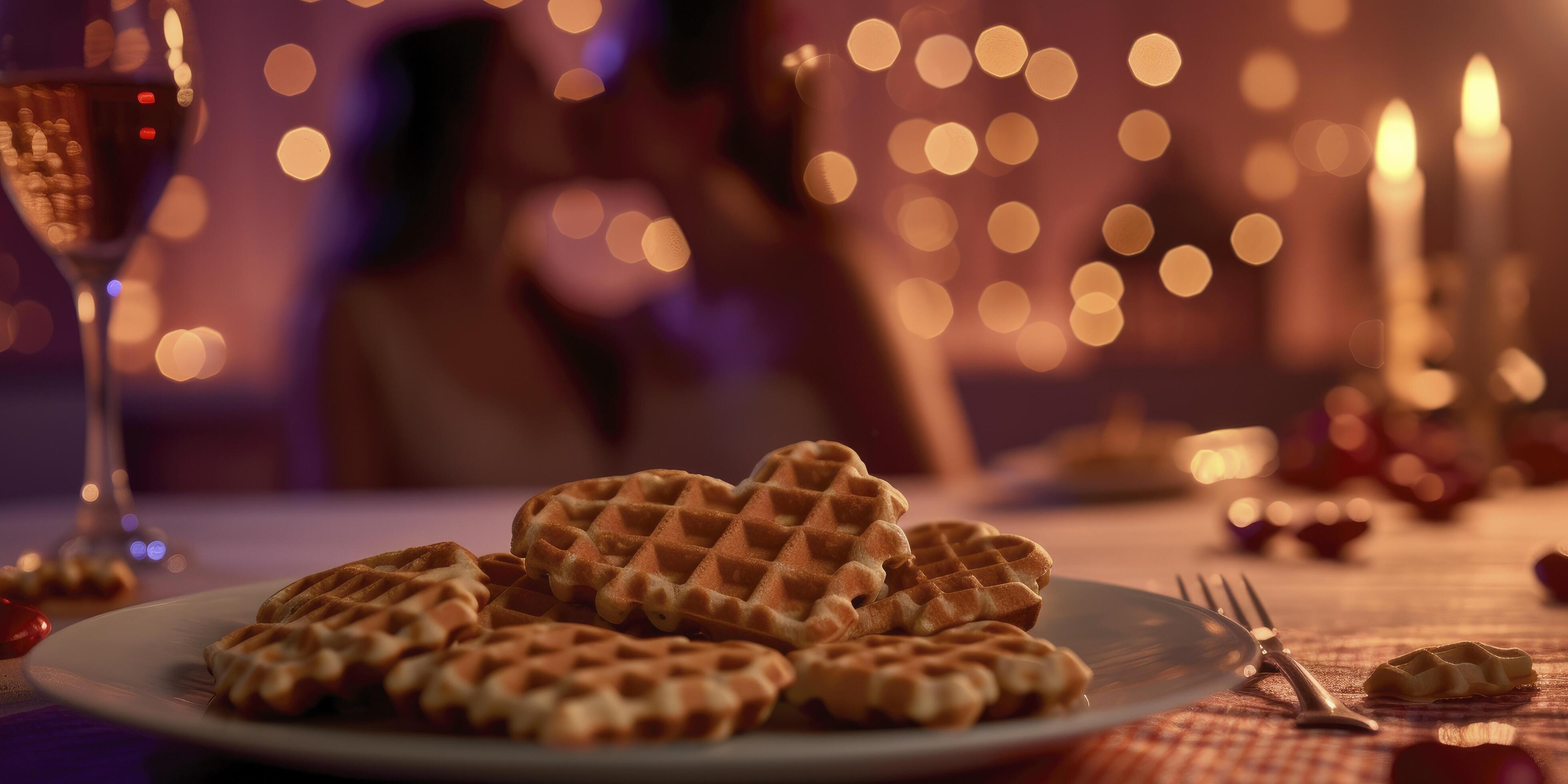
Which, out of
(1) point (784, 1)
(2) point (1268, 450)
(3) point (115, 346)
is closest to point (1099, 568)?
(2) point (1268, 450)

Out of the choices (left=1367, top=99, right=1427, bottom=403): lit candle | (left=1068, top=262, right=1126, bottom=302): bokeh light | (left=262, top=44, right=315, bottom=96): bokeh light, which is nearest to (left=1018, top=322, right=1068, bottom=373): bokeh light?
(left=1068, top=262, right=1126, bottom=302): bokeh light

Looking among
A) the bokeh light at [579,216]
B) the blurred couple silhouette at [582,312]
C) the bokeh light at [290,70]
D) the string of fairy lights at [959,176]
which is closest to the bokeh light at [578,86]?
the blurred couple silhouette at [582,312]

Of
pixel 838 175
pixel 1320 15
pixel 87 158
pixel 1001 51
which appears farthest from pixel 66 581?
pixel 1320 15

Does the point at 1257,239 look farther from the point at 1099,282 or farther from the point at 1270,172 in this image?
the point at 1099,282

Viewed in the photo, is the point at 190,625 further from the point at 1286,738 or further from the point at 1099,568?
the point at 1099,568

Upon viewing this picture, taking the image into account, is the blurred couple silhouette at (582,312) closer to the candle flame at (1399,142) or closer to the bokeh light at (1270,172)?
the candle flame at (1399,142)

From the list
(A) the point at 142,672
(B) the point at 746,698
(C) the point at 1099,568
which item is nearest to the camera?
(B) the point at 746,698
